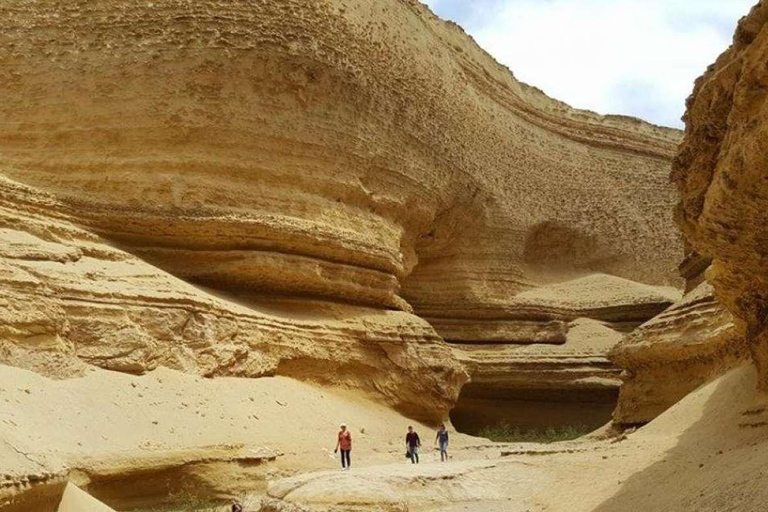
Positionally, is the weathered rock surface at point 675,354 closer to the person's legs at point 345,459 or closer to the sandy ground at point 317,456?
the sandy ground at point 317,456

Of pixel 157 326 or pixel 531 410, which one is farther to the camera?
pixel 531 410

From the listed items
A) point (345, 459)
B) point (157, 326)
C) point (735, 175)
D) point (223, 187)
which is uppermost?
point (223, 187)

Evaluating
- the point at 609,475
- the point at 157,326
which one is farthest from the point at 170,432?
the point at 609,475

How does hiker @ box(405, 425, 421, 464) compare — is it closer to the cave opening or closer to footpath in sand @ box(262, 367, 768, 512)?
footpath in sand @ box(262, 367, 768, 512)

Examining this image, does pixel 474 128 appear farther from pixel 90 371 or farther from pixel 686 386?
pixel 90 371

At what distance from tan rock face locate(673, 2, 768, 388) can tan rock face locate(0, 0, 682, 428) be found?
8.20m

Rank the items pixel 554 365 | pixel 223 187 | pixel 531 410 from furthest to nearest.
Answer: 1. pixel 531 410
2. pixel 554 365
3. pixel 223 187

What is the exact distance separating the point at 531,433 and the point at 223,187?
456 inches

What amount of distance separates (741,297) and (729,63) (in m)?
2.78

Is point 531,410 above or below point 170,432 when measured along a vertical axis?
above

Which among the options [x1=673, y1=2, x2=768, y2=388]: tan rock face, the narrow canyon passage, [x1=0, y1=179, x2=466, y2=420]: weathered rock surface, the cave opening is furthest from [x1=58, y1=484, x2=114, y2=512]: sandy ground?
the narrow canyon passage

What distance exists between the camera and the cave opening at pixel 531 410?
2470cm

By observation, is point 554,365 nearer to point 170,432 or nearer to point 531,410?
point 531,410

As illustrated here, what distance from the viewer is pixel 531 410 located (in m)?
25.7
